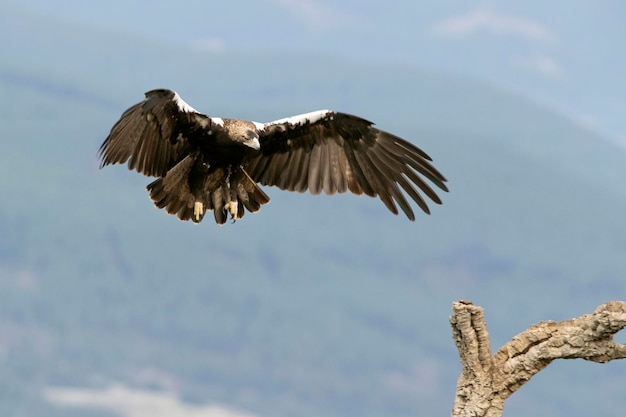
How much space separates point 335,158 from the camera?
51.9 ft

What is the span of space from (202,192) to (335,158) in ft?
6.20

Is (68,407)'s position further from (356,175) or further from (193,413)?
(356,175)

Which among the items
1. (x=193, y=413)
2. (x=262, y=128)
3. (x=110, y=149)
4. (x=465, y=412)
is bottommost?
(x=465, y=412)

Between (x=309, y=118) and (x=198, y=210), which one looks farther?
(x=309, y=118)

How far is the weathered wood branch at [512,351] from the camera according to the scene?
10250 millimetres

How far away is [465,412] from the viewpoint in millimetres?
10508

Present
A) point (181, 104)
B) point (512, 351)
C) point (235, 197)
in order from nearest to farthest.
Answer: point (512, 351), point (181, 104), point (235, 197)

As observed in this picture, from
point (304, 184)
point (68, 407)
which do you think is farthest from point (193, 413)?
point (304, 184)

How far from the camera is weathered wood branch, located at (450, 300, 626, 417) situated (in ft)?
33.6

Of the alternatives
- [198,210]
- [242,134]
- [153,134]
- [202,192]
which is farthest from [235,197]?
[153,134]

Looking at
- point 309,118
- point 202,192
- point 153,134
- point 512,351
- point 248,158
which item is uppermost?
point 309,118

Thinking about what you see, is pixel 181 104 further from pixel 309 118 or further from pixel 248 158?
pixel 309 118

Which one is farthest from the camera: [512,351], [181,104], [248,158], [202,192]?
[248,158]

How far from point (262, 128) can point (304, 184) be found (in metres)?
0.97
